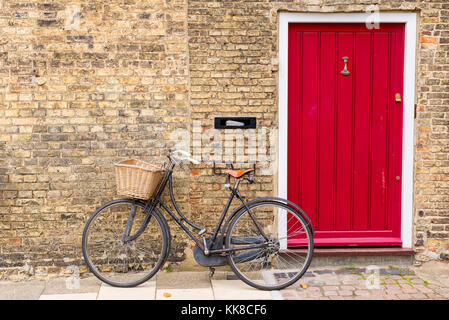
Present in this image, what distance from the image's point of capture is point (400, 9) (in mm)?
5492

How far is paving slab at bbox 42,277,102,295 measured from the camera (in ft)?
16.6

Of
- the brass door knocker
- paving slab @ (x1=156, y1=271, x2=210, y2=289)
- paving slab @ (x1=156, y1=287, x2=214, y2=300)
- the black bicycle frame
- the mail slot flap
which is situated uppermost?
the brass door knocker

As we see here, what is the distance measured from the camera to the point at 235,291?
502cm

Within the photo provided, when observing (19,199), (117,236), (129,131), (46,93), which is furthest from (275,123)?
(19,199)

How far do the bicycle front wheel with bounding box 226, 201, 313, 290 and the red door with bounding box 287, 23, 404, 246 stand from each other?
0.17 meters

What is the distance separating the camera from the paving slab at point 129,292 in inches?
192

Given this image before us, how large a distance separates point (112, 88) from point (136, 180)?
43.1 inches

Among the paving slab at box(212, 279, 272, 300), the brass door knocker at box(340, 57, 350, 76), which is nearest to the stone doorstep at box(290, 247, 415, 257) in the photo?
the paving slab at box(212, 279, 272, 300)

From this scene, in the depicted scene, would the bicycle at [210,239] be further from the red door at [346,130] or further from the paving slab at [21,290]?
the paving slab at [21,290]

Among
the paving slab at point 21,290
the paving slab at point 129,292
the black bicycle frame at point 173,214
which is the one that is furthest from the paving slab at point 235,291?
the paving slab at point 21,290

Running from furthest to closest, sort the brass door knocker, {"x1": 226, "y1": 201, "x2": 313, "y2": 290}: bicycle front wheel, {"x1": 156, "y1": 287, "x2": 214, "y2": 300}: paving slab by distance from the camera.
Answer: the brass door knocker, {"x1": 226, "y1": 201, "x2": 313, "y2": 290}: bicycle front wheel, {"x1": 156, "y1": 287, "x2": 214, "y2": 300}: paving slab

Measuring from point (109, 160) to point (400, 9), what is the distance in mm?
3407

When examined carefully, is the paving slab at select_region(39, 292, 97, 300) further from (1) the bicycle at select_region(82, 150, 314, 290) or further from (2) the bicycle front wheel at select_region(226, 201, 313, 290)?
(2) the bicycle front wheel at select_region(226, 201, 313, 290)

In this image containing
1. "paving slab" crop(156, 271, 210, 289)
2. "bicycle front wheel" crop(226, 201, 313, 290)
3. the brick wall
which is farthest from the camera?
the brick wall
